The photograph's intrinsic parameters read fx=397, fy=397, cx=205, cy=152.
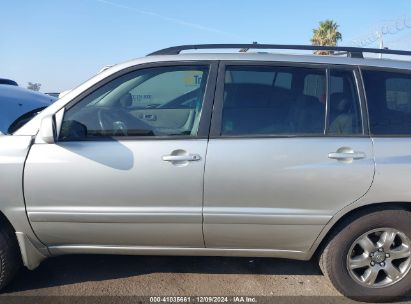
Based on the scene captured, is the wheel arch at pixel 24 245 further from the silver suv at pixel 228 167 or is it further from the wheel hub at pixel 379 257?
the wheel hub at pixel 379 257

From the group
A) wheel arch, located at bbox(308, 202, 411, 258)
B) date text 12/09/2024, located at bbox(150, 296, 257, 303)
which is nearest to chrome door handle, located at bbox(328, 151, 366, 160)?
wheel arch, located at bbox(308, 202, 411, 258)

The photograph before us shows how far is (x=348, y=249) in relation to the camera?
2.80 metres

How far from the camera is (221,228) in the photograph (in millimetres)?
2734

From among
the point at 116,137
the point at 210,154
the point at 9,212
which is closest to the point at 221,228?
the point at 210,154

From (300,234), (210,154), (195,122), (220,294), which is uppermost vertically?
(195,122)

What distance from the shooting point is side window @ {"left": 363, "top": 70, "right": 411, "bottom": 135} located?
2748mm

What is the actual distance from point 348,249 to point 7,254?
2.40 metres

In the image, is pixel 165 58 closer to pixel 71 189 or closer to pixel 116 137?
pixel 116 137

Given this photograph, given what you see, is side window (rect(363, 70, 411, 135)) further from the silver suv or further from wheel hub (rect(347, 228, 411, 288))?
wheel hub (rect(347, 228, 411, 288))

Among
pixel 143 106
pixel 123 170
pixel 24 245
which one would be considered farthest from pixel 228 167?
pixel 24 245

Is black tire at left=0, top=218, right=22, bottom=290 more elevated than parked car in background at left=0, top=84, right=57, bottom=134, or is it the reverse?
parked car in background at left=0, top=84, right=57, bottom=134

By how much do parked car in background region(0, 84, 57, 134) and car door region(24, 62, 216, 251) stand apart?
0.78 metres

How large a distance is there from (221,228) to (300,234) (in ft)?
1.82

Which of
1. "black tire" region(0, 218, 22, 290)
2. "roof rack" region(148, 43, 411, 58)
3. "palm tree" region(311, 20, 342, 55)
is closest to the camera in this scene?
"black tire" region(0, 218, 22, 290)
